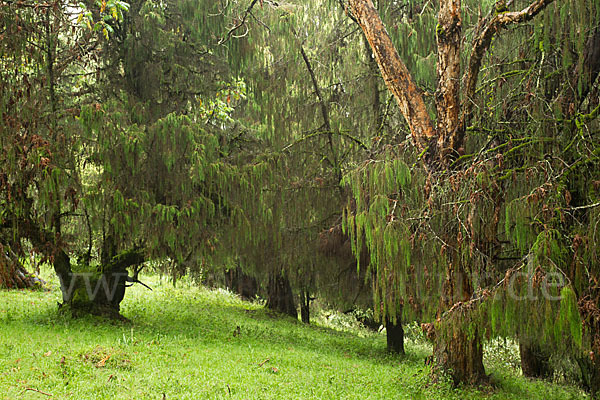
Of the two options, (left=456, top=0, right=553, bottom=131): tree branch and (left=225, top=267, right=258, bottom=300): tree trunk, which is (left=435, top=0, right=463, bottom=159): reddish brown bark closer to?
(left=456, top=0, right=553, bottom=131): tree branch

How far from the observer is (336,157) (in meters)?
11.0

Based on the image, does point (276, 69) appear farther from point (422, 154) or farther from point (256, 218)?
point (422, 154)

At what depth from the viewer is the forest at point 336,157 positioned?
18.0ft

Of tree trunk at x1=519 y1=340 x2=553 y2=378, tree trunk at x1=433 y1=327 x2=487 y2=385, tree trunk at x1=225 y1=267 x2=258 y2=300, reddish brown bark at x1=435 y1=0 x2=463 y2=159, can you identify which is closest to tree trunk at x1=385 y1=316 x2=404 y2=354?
tree trunk at x1=519 y1=340 x2=553 y2=378

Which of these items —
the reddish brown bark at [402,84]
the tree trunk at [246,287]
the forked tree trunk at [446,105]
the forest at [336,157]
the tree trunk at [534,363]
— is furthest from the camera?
the tree trunk at [246,287]

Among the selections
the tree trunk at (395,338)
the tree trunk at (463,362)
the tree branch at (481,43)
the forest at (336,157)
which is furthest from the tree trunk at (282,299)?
the tree branch at (481,43)

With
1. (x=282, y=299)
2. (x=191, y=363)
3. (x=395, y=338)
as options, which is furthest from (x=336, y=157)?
(x=282, y=299)

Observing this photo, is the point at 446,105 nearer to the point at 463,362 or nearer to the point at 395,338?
the point at 463,362

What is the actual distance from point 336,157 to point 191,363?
4.89m

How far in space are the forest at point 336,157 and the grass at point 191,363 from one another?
2.14ft

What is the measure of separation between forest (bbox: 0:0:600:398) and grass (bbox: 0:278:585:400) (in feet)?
2.14

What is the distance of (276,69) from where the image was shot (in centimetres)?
1144

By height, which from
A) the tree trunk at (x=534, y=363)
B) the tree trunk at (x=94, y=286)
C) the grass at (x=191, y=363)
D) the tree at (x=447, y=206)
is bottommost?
the tree trunk at (x=534, y=363)

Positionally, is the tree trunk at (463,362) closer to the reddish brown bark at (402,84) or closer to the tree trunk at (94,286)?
the reddish brown bark at (402,84)
